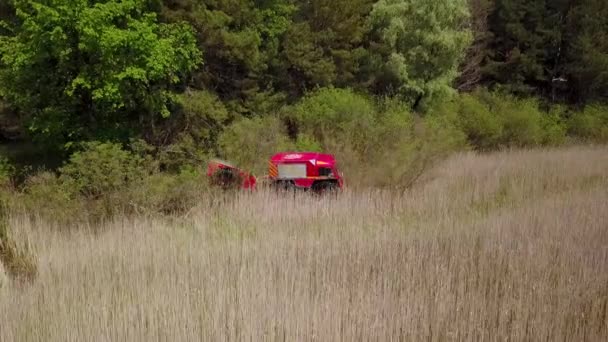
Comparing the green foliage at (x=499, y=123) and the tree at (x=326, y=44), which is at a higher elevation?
the tree at (x=326, y=44)

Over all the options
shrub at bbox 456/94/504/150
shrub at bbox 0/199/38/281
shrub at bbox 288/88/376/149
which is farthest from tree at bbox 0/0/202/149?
shrub at bbox 456/94/504/150

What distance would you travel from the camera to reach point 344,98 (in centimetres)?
1991

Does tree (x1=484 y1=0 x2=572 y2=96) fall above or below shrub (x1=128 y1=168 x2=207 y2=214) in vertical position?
above

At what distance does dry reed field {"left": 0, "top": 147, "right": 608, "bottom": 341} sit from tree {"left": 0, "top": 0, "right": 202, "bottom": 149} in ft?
31.4

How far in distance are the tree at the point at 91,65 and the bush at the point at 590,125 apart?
22581 mm

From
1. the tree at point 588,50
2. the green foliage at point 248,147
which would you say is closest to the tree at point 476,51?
the tree at point 588,50

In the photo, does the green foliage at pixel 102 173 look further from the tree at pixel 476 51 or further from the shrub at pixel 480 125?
the tree at pixel 476 51

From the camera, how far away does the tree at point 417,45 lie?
83.0 ft

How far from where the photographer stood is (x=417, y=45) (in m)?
25.7

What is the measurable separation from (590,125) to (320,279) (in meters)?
30.3

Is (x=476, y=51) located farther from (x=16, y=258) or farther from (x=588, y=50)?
(x=16, y=258)

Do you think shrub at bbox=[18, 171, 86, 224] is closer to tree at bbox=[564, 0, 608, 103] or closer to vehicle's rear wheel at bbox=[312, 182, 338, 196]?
vehicle's rear wheel at bbox=[312, 182, 338, 196]

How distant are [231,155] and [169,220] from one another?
12.8ft

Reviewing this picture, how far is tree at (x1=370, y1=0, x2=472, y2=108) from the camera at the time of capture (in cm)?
2531
